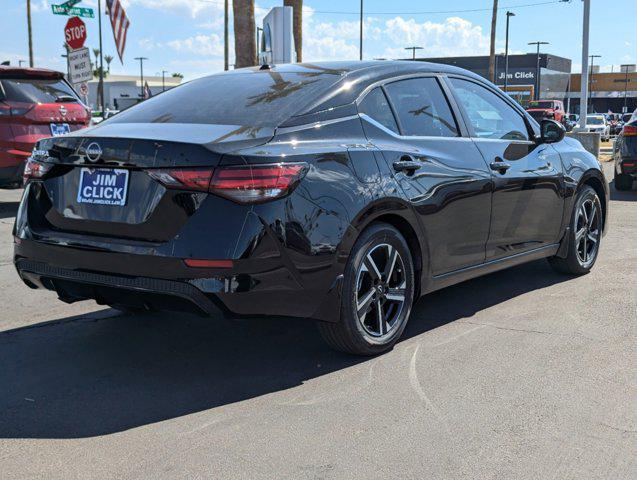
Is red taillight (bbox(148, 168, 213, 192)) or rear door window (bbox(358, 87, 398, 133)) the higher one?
rear door window (bbox(358, 87, 398, 133))

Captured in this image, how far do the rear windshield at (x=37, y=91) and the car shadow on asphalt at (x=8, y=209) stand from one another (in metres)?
1.53

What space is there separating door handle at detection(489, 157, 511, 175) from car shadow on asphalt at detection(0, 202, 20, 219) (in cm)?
734

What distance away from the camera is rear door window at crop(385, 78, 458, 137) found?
471cm

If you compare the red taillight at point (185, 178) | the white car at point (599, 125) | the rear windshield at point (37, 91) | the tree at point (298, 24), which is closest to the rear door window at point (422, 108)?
the red taillight at point (185, 178)

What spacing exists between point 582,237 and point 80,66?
13212 millimetres

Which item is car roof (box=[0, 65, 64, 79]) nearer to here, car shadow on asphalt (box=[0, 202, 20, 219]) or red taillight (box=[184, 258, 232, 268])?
car shadow on asphalt (box=[0, 202, 20, 219])

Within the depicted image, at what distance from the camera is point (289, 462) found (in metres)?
3.10

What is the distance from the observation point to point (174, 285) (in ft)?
12.2

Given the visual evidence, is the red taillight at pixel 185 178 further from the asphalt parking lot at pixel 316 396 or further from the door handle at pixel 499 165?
the door handle at pixel 499 165

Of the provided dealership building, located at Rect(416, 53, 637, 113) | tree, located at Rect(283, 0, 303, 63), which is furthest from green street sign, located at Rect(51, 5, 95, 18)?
dealership building, located at Rect(416, 53, 637, 113)

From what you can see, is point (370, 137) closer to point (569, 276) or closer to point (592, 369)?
point (592, 369)

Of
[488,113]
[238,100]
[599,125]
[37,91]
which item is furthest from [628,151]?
[599,125]

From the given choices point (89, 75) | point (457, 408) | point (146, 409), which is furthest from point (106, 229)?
point (89, 75)

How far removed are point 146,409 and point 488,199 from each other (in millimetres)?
2661
